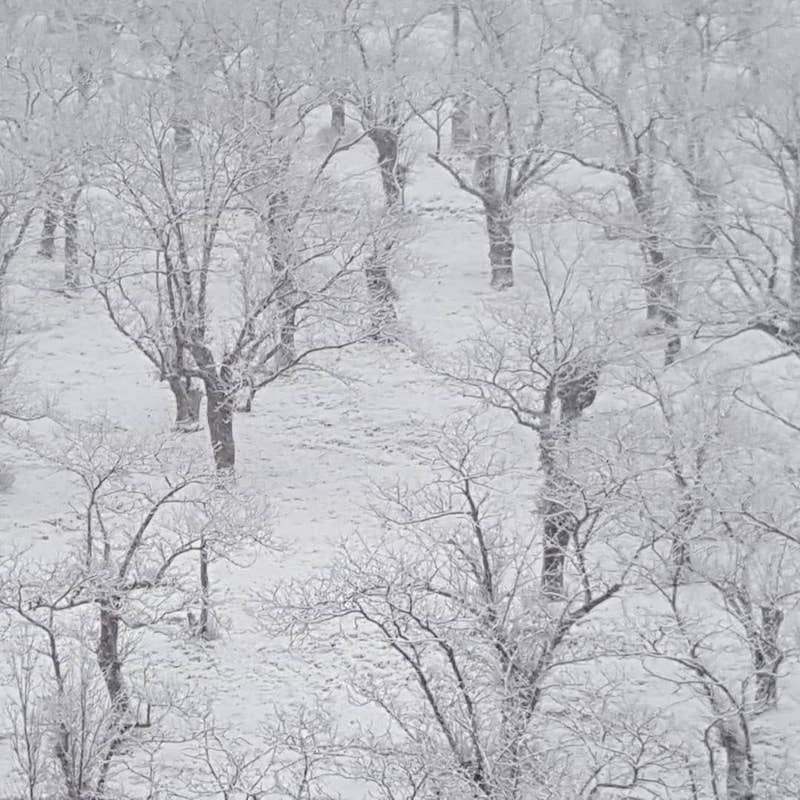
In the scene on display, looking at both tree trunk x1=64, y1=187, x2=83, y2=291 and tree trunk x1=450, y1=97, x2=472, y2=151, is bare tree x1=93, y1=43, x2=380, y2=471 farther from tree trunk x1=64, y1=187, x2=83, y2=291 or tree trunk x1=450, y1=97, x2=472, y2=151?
tree trunk x1=450, y1=97, x2=472, y2=151

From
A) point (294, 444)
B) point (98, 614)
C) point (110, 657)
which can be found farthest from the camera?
point (294, 444)

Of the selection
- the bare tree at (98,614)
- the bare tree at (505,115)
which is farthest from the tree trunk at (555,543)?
the bare tree at (505,115)

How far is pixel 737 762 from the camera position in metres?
13.9

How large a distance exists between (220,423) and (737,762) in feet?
42.1

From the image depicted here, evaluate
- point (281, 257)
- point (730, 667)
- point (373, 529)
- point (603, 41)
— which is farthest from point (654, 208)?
point (730, 667)

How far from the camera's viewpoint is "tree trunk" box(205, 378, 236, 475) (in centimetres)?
2320

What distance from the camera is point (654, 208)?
2711 centimetres

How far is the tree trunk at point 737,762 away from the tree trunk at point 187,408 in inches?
564

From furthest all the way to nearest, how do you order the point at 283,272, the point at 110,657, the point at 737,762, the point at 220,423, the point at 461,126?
the point at 461,126
the point at 220,423
the point at 283,272
the point at 110,657
the point at 737,762

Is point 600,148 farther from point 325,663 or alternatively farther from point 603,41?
point 325,663

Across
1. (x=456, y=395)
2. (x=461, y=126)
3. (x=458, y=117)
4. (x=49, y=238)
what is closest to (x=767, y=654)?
(x=456, y=395)

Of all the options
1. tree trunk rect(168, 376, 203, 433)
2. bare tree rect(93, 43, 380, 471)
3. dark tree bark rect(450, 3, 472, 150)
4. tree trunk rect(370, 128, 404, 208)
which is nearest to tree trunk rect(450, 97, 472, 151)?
dark tree bark rect(450, 3, 472, 150)

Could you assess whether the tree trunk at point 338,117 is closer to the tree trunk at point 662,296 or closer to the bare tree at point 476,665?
the tree trunk at point 662,296

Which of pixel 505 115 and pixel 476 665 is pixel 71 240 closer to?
pixel 505 115
